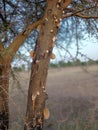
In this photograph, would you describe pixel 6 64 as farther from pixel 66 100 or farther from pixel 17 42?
pixel 66 100

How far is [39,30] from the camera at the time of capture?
21.0ft

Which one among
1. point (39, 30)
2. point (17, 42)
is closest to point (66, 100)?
point (17, 42)

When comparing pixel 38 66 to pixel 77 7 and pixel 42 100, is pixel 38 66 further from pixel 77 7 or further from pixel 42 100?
pixel 77 7

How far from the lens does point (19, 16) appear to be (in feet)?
26.2

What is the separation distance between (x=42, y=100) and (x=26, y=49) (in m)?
2.35

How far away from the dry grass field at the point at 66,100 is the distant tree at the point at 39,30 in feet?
0.83

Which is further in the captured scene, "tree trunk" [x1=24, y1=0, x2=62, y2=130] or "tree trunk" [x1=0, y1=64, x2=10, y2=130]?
"tree trunk" [x1=0, y1=64, x2=10, y2=130]

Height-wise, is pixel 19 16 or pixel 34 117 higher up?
pixel 19 16

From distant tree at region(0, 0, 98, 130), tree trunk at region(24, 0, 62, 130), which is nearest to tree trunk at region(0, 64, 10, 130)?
distant tree at region(0, 0, 98, 130)

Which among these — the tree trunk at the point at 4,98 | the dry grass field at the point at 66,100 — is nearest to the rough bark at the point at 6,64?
the tree trunk at the point at 4,98

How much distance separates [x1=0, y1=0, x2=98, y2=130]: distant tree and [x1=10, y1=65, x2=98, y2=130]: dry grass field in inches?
10.0

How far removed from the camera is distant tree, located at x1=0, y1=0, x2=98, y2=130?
6.14 m

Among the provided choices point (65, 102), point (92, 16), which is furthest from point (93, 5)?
point (65, 102)

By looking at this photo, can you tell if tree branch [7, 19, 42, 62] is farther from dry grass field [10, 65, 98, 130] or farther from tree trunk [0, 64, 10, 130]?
dry grass field [10, 65, 98, 130]
